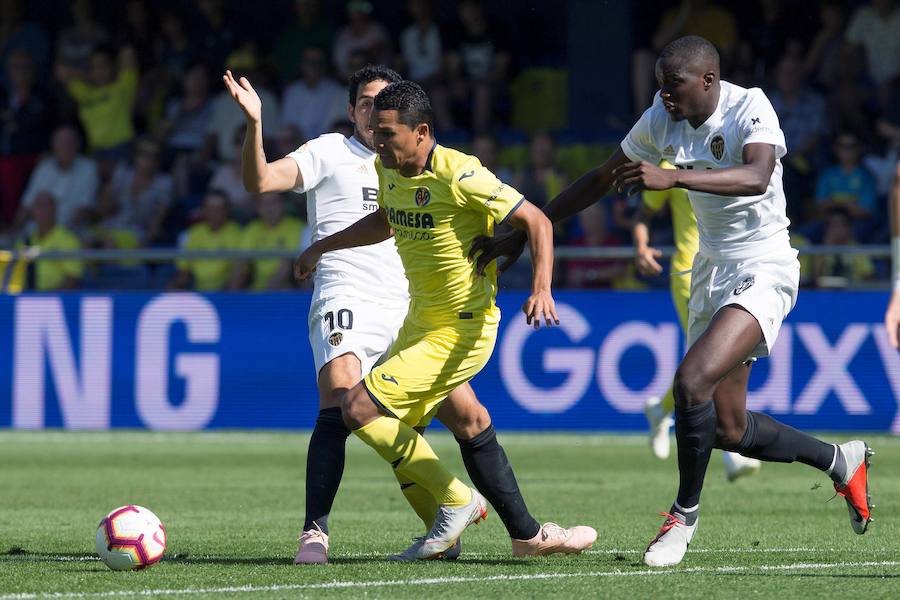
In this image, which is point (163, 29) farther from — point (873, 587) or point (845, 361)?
point (873, 587)

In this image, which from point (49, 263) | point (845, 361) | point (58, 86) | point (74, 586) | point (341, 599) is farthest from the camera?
point (58, 86)

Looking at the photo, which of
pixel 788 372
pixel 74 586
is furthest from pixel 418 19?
pixel 74 586

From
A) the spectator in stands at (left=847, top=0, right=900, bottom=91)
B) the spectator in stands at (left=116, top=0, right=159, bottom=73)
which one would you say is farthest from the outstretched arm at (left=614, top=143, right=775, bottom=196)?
the spectator in stands at (left=116, top=0, right=159, bottom=73)

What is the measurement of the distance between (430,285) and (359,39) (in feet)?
40.2

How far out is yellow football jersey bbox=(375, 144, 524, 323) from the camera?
632cm

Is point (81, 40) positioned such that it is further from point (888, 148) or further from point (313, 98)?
point (888, 148)

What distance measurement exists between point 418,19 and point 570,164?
3006mm

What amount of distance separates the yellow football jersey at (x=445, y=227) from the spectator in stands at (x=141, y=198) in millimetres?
11526

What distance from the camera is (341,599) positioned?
541 centimetres

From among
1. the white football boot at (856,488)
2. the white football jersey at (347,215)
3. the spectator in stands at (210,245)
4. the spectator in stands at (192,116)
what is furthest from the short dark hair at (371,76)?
the spectator in stands at (192,116)

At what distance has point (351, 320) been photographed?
23.8ft

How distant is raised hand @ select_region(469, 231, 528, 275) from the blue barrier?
24.7ft

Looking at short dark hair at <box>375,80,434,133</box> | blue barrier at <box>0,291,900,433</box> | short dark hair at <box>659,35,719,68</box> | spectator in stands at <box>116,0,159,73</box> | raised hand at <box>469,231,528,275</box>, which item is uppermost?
spectator in stands at <box>116,0,159,73</box>

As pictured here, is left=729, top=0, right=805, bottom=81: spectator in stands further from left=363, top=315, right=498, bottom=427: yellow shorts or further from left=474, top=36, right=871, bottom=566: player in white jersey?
left=363, top=315, right=498, bottom=427: yellow shorts
